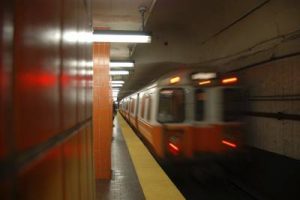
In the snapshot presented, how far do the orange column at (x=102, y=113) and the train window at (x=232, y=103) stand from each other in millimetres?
3166

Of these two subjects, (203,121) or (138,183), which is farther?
(203,121)

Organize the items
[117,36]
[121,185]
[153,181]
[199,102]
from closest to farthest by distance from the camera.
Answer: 1. [153,181]
2. [121,185]
3. [117,36]
4. [199,102]

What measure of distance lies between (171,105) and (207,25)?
308cm

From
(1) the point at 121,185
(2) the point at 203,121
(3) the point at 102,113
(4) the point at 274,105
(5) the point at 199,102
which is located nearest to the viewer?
(1) the point at 121,185

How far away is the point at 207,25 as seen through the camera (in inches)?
452

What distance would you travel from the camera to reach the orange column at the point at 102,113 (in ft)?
27.8

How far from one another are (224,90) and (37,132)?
29.3ft

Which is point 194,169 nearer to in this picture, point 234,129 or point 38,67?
point 234,129

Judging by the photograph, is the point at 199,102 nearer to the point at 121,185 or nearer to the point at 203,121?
the point at 203,121

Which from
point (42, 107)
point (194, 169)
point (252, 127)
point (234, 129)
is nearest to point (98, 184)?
point (194, 169)

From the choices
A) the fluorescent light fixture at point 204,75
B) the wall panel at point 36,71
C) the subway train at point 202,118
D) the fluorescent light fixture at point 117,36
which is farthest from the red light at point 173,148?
the wall panel at point 36,71

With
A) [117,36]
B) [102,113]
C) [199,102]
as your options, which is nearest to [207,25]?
[199,102]

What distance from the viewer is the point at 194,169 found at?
9891mm

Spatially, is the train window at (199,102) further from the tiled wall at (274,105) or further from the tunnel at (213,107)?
the tiled wall at (274,105)
